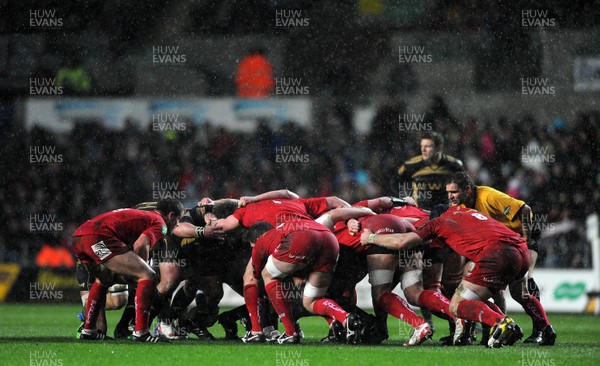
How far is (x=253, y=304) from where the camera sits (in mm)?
10180

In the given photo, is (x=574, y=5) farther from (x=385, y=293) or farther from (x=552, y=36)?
(x=385, y=293)

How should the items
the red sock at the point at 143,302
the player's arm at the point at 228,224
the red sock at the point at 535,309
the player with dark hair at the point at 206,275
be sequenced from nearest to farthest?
the red sock at the point at 143,302 → the red sock at the point at 535,309 → the player's arm at the point at 228,224 → the player with dark hair at the point at 206,275

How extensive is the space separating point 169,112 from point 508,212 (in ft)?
33.3

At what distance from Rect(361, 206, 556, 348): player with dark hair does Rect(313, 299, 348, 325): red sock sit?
70cm

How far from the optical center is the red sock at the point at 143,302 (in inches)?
390

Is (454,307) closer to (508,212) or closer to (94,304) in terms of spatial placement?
(508,212)

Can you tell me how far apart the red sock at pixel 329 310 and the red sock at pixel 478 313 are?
98 centimetres

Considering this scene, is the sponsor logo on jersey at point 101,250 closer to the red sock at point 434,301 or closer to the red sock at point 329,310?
the red sock at point 329,310

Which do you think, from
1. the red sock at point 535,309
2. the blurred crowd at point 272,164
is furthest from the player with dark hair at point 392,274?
the blurred crowd at point 272,164

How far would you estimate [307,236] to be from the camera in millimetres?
9523

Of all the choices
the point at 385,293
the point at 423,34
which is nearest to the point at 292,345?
the point at 385,293

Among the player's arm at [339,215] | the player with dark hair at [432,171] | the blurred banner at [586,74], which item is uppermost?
the blurred banner at [586,74]

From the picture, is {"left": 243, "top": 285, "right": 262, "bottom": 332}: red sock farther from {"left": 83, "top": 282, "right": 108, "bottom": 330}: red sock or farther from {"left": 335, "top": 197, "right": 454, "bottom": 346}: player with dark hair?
{"left": 83, "top": 282, "right": 108, "bottom": 330}: red sock

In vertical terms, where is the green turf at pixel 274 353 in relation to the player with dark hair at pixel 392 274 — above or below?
below
